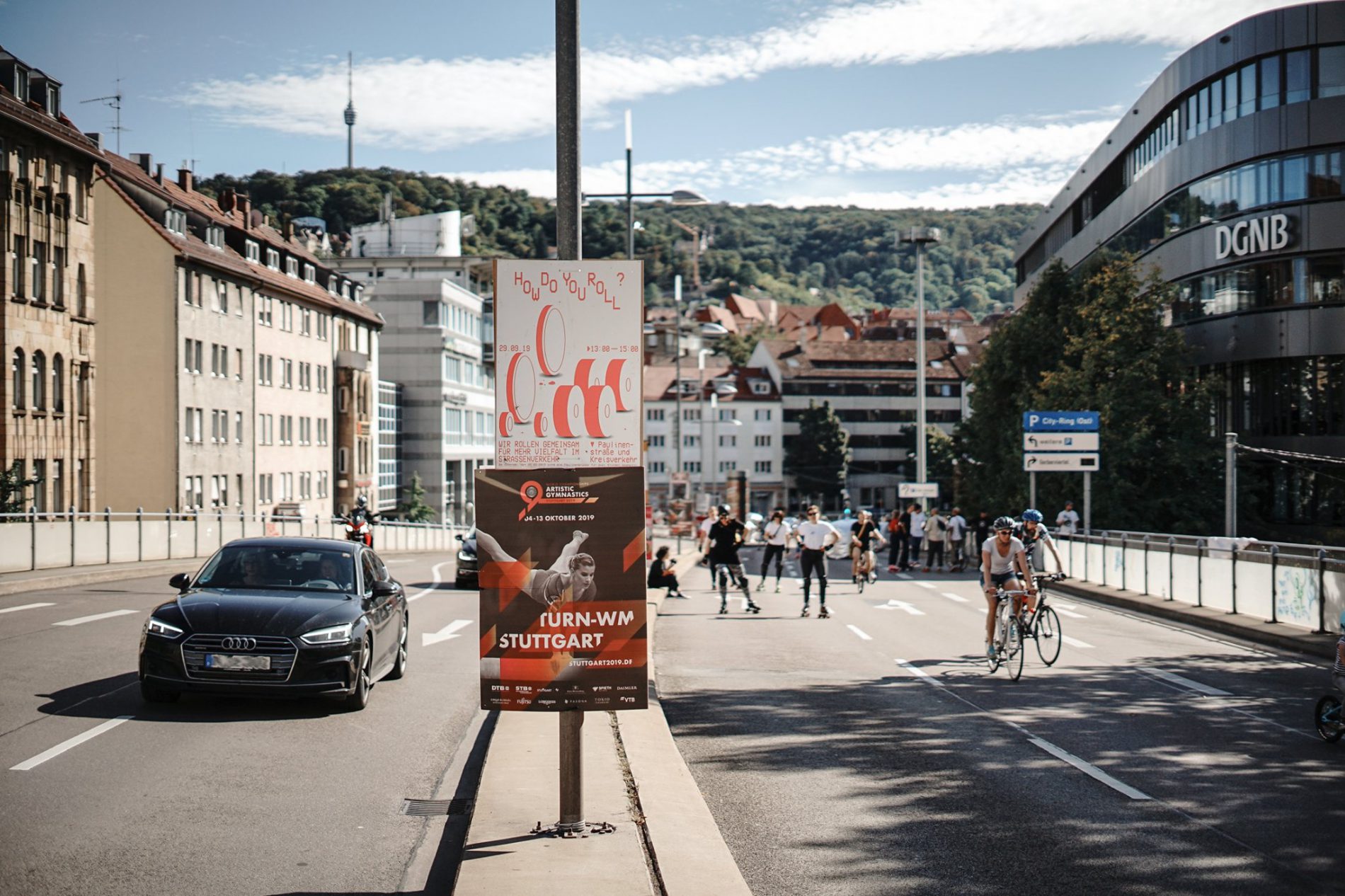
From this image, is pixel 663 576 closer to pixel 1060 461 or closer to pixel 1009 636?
pixel 1009 636

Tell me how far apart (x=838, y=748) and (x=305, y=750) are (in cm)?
402

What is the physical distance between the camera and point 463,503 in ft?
304

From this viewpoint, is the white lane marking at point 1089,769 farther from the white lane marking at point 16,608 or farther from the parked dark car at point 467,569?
the parked dark car at point 467,569

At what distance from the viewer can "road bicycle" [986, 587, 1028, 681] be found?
49.5ft

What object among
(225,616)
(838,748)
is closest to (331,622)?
(225,616)

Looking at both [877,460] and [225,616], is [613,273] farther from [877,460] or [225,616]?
[877,460]

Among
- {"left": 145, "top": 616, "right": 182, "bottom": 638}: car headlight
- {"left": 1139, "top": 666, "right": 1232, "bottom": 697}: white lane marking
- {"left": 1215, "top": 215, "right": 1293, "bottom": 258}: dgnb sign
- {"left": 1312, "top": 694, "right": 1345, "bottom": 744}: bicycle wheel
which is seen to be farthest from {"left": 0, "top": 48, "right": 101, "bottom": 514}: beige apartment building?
{"left": 1215, "top": 215, "right": 1293, "bottom": 258}: dgnb sign

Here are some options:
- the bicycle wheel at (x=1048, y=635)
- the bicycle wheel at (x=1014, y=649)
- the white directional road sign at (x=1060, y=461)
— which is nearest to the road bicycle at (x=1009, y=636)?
the bicycle wheel at (x=1014, y=649)

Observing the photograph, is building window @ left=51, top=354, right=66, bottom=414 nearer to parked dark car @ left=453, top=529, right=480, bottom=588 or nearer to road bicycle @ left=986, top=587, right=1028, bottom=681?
parked dark car @ left=453, top=529, right=480, bottom=588

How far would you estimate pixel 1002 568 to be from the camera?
1571 centimetres

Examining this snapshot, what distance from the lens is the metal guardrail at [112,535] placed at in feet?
92.1

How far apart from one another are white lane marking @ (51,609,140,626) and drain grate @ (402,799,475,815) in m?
11.5

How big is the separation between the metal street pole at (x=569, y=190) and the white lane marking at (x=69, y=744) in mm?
4009

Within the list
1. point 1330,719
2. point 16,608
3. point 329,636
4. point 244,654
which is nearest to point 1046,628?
point 1330,719
